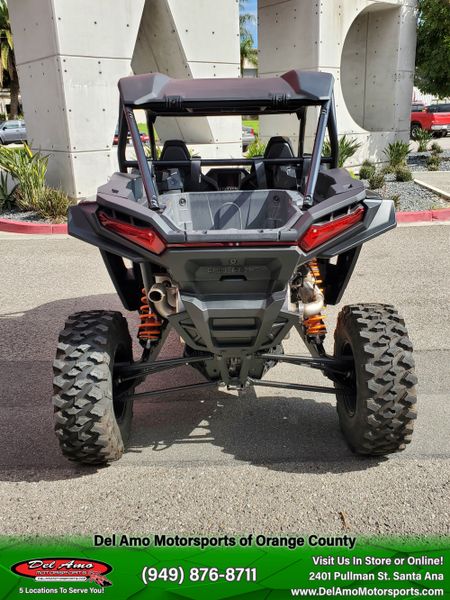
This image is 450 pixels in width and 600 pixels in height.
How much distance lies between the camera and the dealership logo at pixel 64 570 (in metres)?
2.31

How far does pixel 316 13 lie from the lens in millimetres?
12430

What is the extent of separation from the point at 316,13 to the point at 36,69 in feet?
20.7

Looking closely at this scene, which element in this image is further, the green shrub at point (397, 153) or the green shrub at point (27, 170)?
the green shrub at point (397, 153)

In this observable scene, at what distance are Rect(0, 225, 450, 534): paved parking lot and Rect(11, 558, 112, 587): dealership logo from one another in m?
0.20

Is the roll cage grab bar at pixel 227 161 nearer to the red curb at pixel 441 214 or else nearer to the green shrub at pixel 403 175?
the red curb at pixel 441 214

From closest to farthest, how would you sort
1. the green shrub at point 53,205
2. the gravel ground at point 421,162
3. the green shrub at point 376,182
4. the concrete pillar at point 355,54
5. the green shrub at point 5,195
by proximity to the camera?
1. the green shrub at point 53,205
2. the green shrub at point 5,195
3. the green shrub at point 376,182
4. the concrete pillar at point 355,54
5. the gravel ground at point 421,162

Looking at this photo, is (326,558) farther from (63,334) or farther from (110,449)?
(63,334)

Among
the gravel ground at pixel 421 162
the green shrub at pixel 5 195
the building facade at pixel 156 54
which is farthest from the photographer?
the gravel ground at pixel 421 162

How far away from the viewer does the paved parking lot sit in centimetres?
267

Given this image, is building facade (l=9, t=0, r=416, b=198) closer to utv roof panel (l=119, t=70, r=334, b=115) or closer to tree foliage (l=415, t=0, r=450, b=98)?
tree foliage (l=415, t=0, r=450, b=98)

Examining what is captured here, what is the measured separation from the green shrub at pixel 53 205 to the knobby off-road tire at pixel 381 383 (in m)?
7.54

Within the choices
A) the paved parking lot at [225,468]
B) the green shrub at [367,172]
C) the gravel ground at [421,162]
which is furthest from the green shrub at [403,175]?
the paved parking lot at [225,468]

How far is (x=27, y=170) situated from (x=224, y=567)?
8.68 metres

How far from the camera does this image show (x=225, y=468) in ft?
10.1
